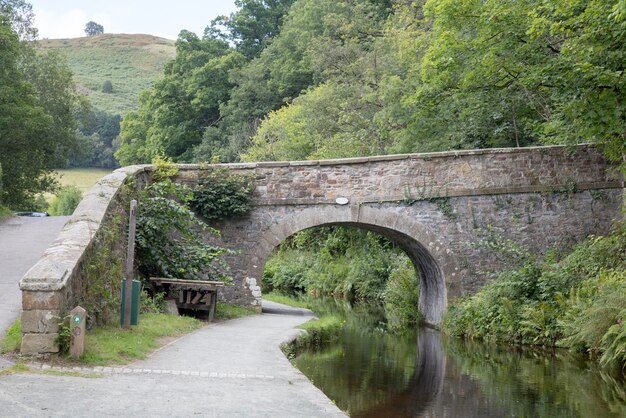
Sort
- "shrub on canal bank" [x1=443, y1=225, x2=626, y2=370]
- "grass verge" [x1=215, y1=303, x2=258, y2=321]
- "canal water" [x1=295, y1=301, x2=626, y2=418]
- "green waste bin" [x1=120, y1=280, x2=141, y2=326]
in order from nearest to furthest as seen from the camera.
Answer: "canal water" [x1=295, y1=301, x2=626, y2=418], "green waste bin" [x1=120, y1=280, x2=141, y2=326], "shrub on canal bank" [x1=443, y1=225, x2=626, y2=370], "grass verge" [x1=215, y1=303, x2=258, y2=321]

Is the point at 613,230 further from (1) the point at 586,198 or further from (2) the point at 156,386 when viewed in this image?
(2) the point at 156,386

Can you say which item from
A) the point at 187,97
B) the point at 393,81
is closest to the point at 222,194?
the point at 393,81

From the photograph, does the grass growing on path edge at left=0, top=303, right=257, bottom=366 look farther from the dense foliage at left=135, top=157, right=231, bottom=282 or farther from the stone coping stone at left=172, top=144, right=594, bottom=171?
the stone coping stone at left=172, top=144, right=594, bottom=171

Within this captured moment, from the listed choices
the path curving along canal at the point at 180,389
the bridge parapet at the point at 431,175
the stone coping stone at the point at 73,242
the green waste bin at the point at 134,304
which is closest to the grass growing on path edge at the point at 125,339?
the green waste bin at the point at 134,304

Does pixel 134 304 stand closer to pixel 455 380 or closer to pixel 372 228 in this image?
pixel 455 380

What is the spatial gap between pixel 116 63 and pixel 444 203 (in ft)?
399

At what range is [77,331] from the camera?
8609 millimetres

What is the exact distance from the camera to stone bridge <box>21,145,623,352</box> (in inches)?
671

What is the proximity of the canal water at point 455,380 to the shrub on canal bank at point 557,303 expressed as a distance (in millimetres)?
444

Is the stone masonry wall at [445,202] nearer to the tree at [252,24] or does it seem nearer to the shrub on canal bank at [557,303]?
the shrub on canal bank at [557,303]

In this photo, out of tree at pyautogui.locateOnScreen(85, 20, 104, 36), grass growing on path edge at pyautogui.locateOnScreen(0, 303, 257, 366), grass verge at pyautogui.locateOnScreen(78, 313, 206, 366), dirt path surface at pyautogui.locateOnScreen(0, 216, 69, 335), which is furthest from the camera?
tree at pyautogui.locateOnScreen(85, 20, 104, 36)

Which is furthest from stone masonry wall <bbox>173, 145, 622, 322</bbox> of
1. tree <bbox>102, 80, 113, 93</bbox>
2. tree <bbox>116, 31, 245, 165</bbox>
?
tree <bbox>102, 80, 113, 93</bbox>

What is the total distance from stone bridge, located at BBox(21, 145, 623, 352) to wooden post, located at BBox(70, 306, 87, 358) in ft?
28.7

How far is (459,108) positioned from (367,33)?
17.5 metres
